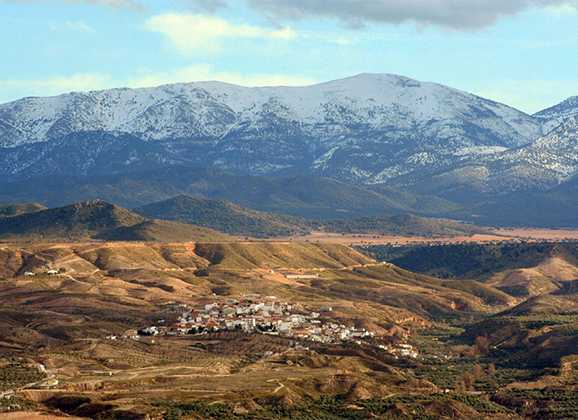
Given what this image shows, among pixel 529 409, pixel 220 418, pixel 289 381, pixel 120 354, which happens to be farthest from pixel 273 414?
pixel 120 354

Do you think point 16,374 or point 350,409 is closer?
point 350,409

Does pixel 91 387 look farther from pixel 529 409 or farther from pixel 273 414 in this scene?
pixel 529 409

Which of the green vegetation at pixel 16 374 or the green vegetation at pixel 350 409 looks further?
the green vegetation at pixel 16 374

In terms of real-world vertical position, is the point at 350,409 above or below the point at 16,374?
below

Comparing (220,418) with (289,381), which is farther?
(289,381)

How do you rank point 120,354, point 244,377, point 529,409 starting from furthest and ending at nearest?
point 120,354 → point 244,377 → point 529,409

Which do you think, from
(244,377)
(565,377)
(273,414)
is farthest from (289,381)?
(565,377)

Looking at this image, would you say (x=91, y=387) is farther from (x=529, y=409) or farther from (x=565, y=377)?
(x=565, y=377)

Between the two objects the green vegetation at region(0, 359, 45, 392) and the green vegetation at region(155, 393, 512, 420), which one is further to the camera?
the green vegetation at region(0, 359, 45, 392)

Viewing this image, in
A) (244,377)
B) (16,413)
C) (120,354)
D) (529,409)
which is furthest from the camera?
(120,354)
